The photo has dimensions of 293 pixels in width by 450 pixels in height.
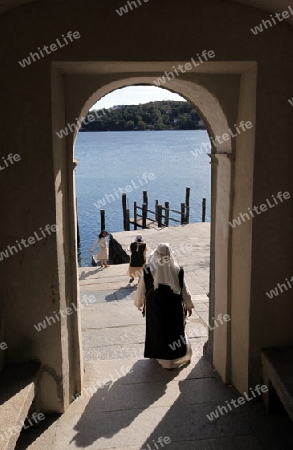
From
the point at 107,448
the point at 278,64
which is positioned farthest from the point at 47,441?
the point at 278,64

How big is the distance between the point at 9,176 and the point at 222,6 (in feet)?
9.08

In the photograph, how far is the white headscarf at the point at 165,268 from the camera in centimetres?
579

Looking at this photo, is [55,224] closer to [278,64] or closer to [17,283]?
[17,283]

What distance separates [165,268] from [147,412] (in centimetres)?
174

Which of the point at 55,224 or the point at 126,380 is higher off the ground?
the point at 55,224

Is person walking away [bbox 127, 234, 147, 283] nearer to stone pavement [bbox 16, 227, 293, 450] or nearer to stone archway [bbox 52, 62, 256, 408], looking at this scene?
stone pavement [bbox 16, 227, 293, 450]

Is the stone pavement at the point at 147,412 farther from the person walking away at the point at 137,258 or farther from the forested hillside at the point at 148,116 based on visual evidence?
the forested hillside at the point at 148,116

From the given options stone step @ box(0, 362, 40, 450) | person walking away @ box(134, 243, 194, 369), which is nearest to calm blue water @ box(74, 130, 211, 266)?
person walking away @ box(134, 243, 194, 369)

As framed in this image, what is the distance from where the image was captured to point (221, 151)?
5.64 meters

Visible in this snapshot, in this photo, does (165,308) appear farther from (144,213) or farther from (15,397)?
(144,213)

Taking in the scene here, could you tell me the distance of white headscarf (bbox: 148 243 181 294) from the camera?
579 centimetres

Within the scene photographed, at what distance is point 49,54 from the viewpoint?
440cm

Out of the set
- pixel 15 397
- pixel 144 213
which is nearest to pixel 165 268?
pixel 15 397

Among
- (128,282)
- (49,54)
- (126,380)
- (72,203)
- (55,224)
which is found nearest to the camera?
(49,54)
